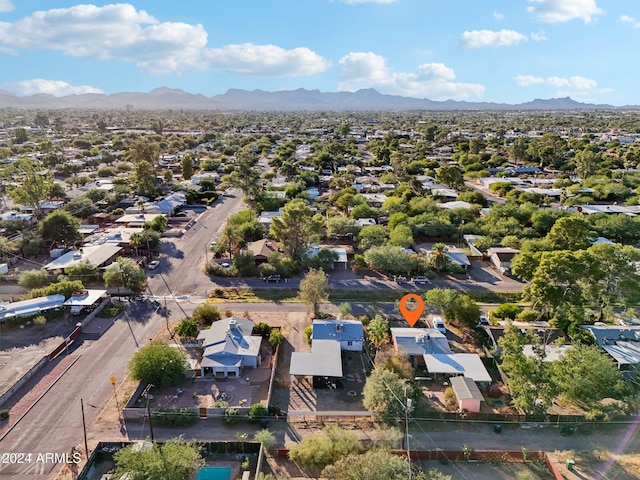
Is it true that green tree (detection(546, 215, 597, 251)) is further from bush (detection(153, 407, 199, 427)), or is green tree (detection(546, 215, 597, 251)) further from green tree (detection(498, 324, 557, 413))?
bush (detection(153, 407, 199, 427))

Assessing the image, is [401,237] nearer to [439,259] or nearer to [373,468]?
[439,259]

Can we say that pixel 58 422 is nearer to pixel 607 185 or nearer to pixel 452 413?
pixel 452 413

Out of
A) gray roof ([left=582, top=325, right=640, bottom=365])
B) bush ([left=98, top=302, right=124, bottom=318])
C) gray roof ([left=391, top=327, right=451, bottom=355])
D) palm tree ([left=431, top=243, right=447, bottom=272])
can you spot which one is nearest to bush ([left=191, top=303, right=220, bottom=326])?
bush ([left=98, top=302, right=124, bottom=318])

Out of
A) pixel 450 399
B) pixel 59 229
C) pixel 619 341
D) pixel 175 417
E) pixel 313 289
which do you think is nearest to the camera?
pixel 175 417

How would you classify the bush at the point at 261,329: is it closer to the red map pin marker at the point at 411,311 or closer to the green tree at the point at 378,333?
the green tree at the point at 378,333

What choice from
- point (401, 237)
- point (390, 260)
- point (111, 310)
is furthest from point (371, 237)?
point (111, 310)

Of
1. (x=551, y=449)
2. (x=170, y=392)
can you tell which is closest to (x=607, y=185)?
(x=551, y=449)

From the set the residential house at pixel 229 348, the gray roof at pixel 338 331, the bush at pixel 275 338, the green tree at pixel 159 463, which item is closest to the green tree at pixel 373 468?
the green tree at pixel 159 463
